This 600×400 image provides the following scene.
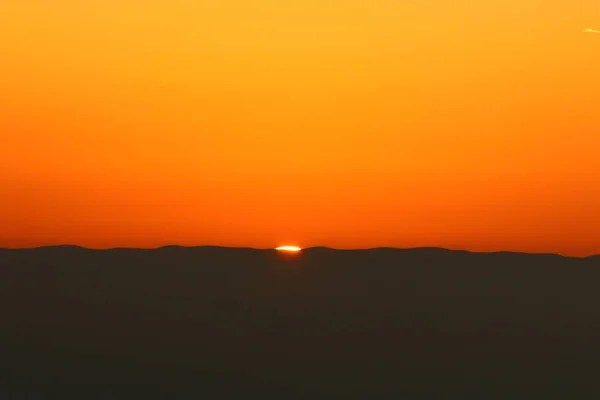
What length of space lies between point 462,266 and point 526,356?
12.3m

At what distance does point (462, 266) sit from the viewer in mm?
90812

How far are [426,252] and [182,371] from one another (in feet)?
80.9

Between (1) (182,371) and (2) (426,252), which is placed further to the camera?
(2) (426,252)

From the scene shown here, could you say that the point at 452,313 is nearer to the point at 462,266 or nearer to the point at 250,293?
the point at 462,266

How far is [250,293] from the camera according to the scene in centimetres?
8794

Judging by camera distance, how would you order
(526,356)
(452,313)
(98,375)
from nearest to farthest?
(98,375) → (526,356) → (452,313)

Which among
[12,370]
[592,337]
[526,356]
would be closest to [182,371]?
[12,370]

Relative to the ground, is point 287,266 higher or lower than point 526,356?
higher

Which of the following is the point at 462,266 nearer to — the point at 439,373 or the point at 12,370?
the point at 439,373

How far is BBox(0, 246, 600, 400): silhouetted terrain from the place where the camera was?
2958 inches

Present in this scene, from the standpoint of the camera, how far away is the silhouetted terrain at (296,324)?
7512 cm

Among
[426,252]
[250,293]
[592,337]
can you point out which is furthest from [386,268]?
[592,337]

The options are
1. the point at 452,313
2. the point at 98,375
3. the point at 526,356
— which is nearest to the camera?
the point at 98,375

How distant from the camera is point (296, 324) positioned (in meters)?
83.9
